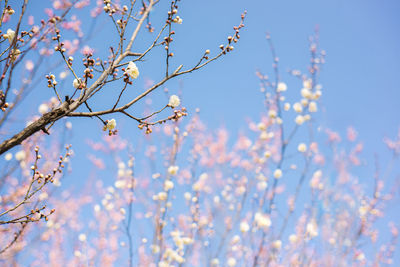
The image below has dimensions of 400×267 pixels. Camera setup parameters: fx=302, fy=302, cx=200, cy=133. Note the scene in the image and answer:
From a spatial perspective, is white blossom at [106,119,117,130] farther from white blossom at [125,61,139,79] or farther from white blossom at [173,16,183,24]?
white blossom at [173,16,183,24]

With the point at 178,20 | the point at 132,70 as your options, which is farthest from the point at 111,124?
the point at 178,20

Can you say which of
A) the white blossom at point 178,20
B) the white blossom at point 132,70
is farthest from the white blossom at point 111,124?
the white blossom at point 178,20

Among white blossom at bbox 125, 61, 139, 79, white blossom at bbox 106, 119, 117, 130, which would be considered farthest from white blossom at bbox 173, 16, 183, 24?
white blossom at bbox 106, 119, 117, 130

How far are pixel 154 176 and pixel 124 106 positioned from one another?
388 centimetres

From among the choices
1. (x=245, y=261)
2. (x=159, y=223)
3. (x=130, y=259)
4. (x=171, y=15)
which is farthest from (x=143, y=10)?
(x=245, y=261)

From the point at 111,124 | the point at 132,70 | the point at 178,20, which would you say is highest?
the point at 178,20

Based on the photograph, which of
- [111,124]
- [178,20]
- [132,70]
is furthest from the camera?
[178,20]

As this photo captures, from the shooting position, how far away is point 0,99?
6.54 ft

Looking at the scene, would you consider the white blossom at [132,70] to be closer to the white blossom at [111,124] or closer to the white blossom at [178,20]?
the white blossom at [111,124]

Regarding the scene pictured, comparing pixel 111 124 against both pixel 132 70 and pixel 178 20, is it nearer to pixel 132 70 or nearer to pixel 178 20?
pixel 132 70

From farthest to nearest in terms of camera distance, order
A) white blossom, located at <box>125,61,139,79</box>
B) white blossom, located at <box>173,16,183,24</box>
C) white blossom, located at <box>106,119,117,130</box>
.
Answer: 1. white blossom, located at <box>173,16,183,24</box>
2. white blossom, located at <box>106,119,117,130</box>
3. white blossom, located at <box>125,61,139,79</box>

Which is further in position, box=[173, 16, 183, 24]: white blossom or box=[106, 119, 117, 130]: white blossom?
box=[173, 16, 183, 24]: white blossom

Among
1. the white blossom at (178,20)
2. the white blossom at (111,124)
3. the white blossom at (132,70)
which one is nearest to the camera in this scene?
the white blossom at (132,70)

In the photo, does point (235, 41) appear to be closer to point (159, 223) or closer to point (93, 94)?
point (93, 94)
